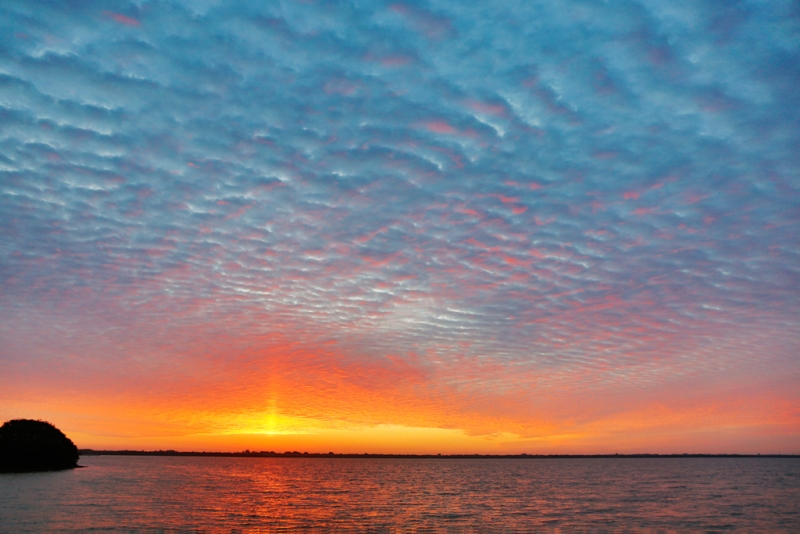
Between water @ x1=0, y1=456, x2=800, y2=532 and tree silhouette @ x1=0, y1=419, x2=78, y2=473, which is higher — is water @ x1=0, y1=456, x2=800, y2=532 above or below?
below

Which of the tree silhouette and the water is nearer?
the water

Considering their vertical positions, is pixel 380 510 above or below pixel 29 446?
below

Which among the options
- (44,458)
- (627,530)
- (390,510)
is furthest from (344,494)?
(44,458)

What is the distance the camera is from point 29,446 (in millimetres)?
109000

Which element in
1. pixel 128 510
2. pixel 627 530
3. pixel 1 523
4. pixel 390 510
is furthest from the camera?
pixel 390 510

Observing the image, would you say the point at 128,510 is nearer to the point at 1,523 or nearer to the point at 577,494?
the point at 1,523

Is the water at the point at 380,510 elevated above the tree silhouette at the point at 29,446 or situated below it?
below

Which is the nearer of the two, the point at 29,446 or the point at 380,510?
the point at 380,510

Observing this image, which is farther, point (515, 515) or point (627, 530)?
point (515, 515)

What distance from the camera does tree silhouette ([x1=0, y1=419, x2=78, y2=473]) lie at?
350 feet

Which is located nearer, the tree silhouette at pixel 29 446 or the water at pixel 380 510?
the water at pixel 380 510

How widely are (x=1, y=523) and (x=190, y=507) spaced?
1927cm

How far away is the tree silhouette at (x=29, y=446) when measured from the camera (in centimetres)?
10681

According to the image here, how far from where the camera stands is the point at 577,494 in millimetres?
81938
